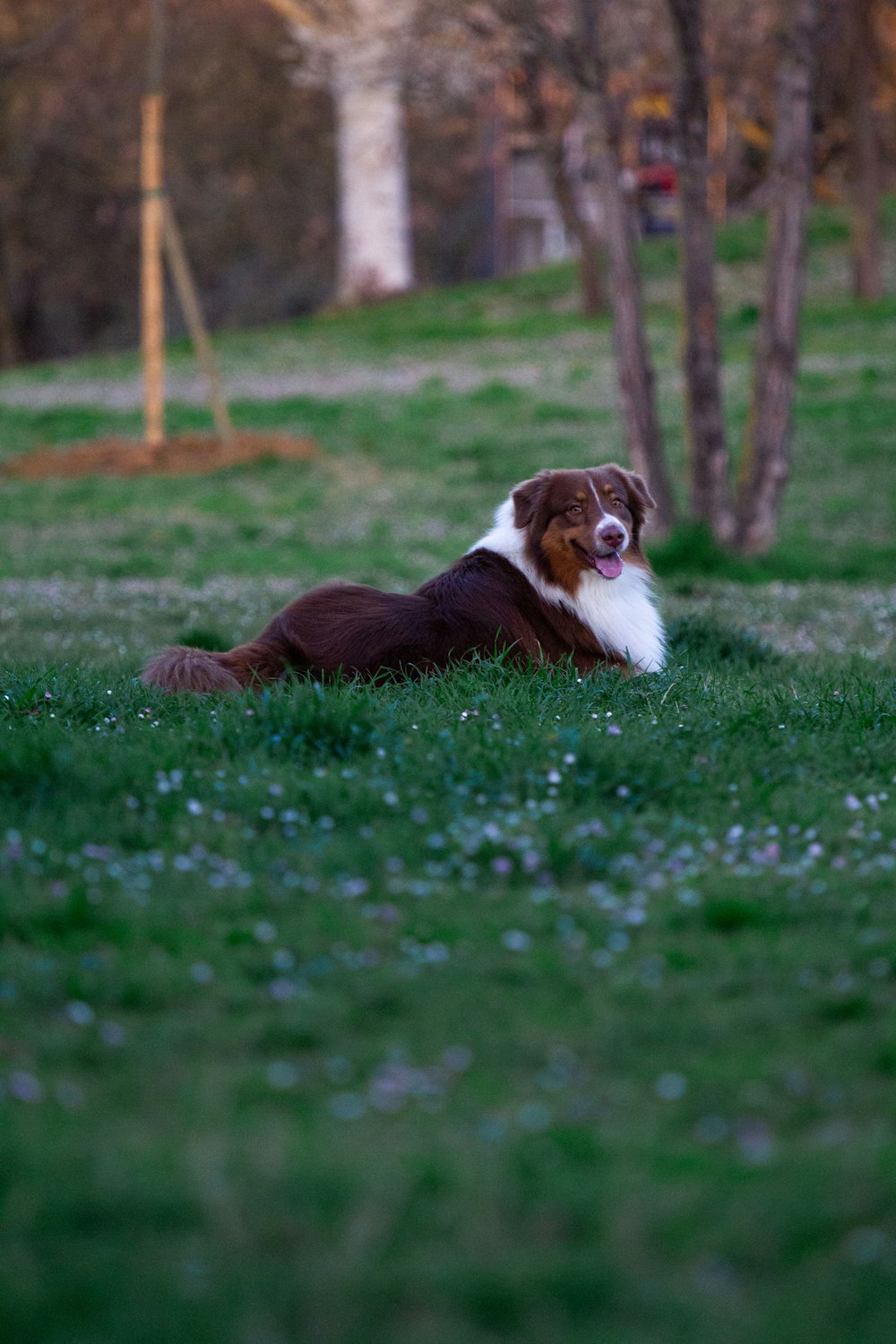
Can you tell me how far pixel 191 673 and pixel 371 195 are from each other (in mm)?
30032

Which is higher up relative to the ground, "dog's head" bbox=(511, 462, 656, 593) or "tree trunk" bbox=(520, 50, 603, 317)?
"tree trunk" bbox=(520, 50, 603, 317)

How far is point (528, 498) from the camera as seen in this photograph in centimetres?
767

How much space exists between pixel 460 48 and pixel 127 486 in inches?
280

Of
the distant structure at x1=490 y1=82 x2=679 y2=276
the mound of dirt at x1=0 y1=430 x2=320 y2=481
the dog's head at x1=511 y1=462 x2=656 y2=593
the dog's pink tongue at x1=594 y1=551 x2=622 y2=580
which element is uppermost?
the distant structure at x1=490 y1=82 x2=679 y2=276

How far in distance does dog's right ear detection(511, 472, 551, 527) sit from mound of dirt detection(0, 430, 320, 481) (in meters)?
12.5

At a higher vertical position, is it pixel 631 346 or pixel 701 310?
pixel 701 310

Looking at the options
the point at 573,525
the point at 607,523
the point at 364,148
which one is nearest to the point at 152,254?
the point at 573,525

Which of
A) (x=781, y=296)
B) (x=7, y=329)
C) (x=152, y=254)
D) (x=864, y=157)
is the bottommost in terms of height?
(x=7, y=329)

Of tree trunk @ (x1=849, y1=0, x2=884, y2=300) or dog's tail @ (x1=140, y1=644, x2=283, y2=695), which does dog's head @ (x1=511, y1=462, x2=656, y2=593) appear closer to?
dog's tail @ (x1=140, y1=644, x2=283, y2=695)

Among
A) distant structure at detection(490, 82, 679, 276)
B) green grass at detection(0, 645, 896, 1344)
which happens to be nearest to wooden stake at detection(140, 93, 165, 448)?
distant structure at detection(490, 82, 679, 276)

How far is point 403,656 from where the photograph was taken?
23.9 feet

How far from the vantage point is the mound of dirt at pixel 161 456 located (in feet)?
64.8

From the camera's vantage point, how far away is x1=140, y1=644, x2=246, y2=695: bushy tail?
278 inches

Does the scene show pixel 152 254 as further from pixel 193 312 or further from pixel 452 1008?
pixel 452 1008
